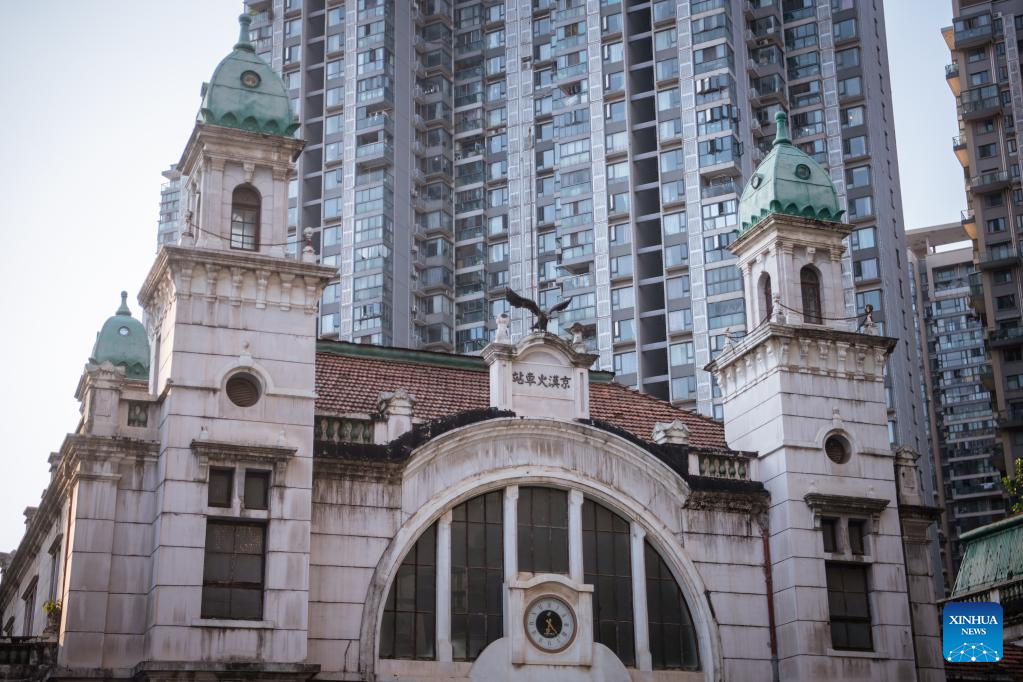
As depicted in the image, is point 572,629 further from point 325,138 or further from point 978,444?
point 978,444

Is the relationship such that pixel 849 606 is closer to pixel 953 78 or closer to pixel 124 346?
pixel 124 346

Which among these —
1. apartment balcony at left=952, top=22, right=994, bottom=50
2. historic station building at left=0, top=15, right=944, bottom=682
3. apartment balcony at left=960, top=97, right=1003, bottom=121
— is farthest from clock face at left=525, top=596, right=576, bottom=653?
apartment balcony at left=952, top=22, right=994, bottom=50

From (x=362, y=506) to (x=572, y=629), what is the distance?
20.8 feet

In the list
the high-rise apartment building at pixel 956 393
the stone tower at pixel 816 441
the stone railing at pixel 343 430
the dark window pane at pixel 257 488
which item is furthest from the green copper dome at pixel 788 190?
the high-rise apartment building at pixel 956 393

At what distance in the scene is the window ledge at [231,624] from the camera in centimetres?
3272

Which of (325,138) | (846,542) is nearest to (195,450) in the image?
(846,542)

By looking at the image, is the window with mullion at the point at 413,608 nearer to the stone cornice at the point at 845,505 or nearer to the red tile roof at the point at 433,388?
the red tile roof at the point at 433,388

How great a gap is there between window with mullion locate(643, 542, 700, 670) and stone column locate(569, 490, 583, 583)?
201 centimetres

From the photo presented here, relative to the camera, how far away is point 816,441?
40219 mm

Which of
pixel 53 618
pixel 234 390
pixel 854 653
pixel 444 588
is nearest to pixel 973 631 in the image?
pixel 854 653

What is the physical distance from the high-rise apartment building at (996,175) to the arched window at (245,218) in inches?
2483

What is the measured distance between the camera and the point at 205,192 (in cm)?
3662

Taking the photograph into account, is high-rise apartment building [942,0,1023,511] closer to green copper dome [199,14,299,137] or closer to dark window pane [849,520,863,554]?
dark window pane [849,520,863,554]

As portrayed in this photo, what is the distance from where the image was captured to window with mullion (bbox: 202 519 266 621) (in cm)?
3344
